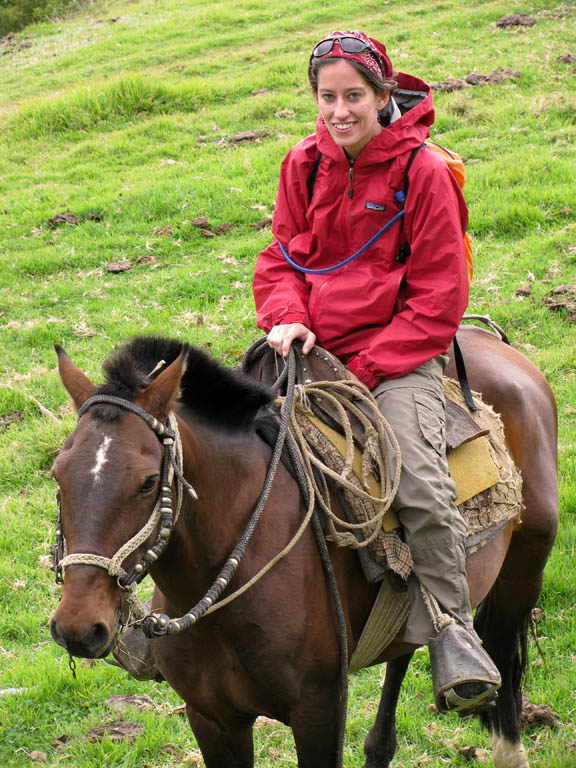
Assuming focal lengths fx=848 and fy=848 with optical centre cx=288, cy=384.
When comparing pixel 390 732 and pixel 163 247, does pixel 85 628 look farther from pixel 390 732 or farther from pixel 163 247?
pixel 163 247

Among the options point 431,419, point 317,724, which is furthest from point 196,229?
point 317,724

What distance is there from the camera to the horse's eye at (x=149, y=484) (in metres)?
2.45

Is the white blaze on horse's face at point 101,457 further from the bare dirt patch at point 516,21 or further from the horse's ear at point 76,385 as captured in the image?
the bare dirt patch at point 516,21

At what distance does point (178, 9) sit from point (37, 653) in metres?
19.7

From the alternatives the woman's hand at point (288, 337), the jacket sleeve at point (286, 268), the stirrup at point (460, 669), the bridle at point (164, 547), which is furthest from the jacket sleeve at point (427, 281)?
the stirrup at point (460, 669)

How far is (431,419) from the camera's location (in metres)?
3.48

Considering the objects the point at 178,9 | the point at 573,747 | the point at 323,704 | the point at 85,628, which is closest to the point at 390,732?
the point at 573,747

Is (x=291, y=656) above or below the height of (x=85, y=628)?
below

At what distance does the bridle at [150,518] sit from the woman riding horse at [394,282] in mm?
1058

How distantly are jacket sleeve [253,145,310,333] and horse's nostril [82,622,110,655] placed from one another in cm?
170

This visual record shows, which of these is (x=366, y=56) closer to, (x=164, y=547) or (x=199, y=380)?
(x=199, y=380)

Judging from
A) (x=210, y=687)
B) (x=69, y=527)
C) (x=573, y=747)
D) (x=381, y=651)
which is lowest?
(x=573, y=747)

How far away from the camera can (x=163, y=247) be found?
9820mm

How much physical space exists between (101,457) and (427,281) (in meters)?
1.70
